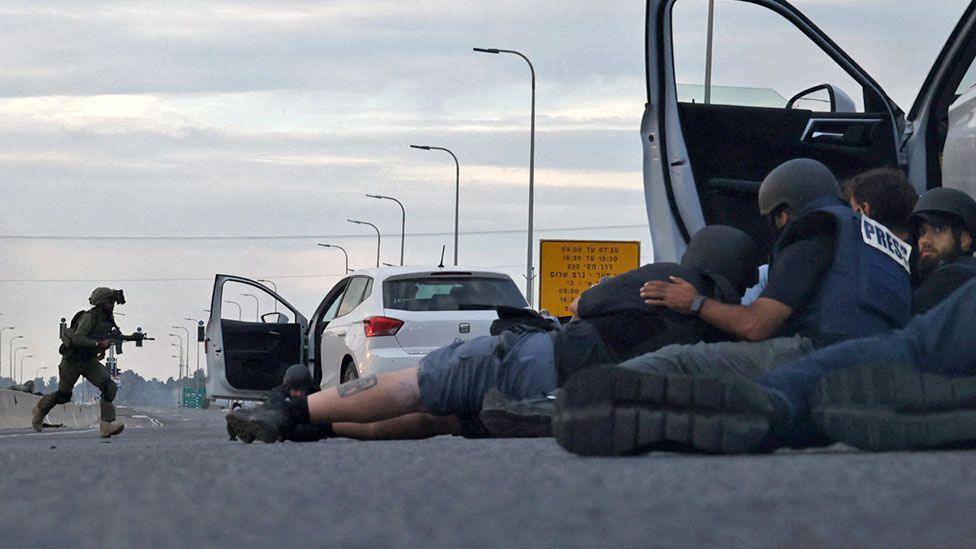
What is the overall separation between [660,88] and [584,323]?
10.1 ft

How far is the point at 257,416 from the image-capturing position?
731 cm

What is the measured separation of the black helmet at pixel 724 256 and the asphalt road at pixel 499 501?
5.11 feet

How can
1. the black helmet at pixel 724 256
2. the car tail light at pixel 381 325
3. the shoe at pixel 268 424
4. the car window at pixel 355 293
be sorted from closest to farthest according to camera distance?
the black helmet at pixel 724 256 < the shoe at pixel 268 424 < the car tail light at pixel 381 325 < the car window at pixel 355 293

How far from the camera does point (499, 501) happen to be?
3.74m

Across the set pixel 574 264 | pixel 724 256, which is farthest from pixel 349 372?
pixel 574 264

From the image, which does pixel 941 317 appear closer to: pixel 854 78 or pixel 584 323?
pixel 584 323

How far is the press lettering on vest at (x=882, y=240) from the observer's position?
246 inches

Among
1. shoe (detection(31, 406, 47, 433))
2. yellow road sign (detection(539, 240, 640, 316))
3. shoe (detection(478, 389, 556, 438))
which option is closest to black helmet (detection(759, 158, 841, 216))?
shoe (detection(478, 389, 556, 438))

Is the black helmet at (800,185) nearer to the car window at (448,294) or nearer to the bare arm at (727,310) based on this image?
the bare arm at (727,310)

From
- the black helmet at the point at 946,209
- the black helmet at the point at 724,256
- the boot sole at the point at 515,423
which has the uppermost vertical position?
the black helmet at the point at 946,209

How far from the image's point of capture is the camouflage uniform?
16516 mm

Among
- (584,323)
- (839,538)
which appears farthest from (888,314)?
(839,538)

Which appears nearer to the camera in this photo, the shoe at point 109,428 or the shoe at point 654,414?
the shoe at point 654,414

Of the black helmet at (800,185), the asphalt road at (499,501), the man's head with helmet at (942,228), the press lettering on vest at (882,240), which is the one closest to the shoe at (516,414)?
the asphalt road at (499,501)
